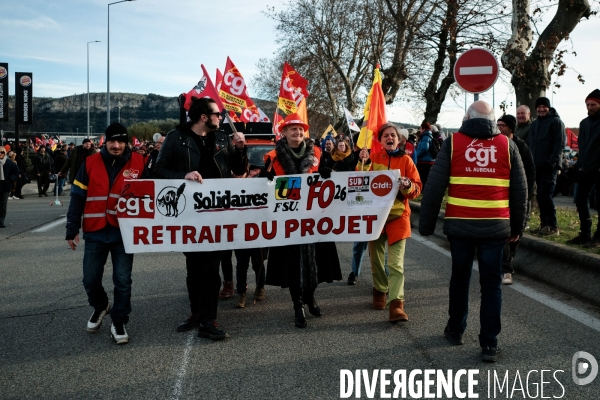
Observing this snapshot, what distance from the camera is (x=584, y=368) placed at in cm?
451

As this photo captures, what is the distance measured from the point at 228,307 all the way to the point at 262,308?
1.17 feet

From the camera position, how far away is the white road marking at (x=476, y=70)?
8859mm

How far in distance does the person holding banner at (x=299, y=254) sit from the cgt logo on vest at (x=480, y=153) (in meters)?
1.55

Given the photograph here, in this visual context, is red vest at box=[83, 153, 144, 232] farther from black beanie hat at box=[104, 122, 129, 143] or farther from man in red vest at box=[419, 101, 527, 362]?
man in red vest at box=[419, 101, 527, 362]

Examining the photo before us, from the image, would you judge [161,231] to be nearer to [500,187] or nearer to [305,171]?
[305,171]

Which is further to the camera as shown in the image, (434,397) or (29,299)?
(29,299)

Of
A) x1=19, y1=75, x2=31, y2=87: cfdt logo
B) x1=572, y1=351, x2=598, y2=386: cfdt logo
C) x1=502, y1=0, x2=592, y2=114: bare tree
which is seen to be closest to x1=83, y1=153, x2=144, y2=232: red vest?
x1=572, y1=351, x2=598, y2=386: cfdt logo

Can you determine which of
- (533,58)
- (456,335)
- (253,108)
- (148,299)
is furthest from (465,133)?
(253,108)

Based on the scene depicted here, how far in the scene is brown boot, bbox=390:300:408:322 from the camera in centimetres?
577

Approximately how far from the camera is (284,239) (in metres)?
6.05

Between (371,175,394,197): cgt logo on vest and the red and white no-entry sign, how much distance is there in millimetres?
3287

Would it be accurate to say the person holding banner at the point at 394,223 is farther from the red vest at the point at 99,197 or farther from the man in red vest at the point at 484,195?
the red vest at the point at 99,197

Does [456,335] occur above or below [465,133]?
below

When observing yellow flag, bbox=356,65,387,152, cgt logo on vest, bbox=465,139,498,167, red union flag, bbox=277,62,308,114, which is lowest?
cgt logo on vest, bbox=465,139,498,167
